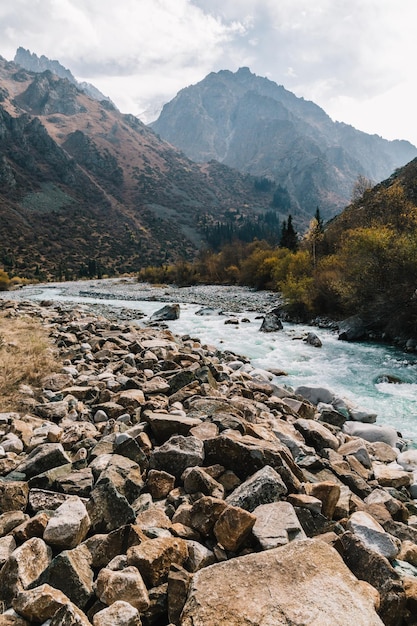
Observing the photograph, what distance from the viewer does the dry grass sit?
25.2 ft

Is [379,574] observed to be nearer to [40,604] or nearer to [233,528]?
[233,528]

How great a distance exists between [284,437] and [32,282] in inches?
3035

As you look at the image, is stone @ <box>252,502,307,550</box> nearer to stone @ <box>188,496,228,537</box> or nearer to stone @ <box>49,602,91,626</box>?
stone @ <box>188,496,228,537</box>

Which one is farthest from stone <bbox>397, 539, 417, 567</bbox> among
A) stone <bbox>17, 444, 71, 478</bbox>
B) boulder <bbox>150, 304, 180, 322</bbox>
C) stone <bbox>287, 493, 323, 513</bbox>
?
boulder <bbox>150, 304, 180, 322</bbox>

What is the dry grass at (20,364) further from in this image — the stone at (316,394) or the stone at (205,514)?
the stone at (316,394)

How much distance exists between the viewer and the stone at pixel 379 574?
2865 mm

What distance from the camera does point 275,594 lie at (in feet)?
8.11

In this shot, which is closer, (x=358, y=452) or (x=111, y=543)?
(x=111, y=543)

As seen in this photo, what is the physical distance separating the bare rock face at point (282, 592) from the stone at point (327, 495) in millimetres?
1347

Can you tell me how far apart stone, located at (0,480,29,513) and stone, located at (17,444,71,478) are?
18.2 inches

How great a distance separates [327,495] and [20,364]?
8155 mm

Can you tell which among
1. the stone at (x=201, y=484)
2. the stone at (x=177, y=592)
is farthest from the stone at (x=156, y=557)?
the stone at (x=201, y=484)

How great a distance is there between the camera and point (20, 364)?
9305 mm

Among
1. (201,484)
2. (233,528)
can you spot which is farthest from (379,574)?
(201,484)
